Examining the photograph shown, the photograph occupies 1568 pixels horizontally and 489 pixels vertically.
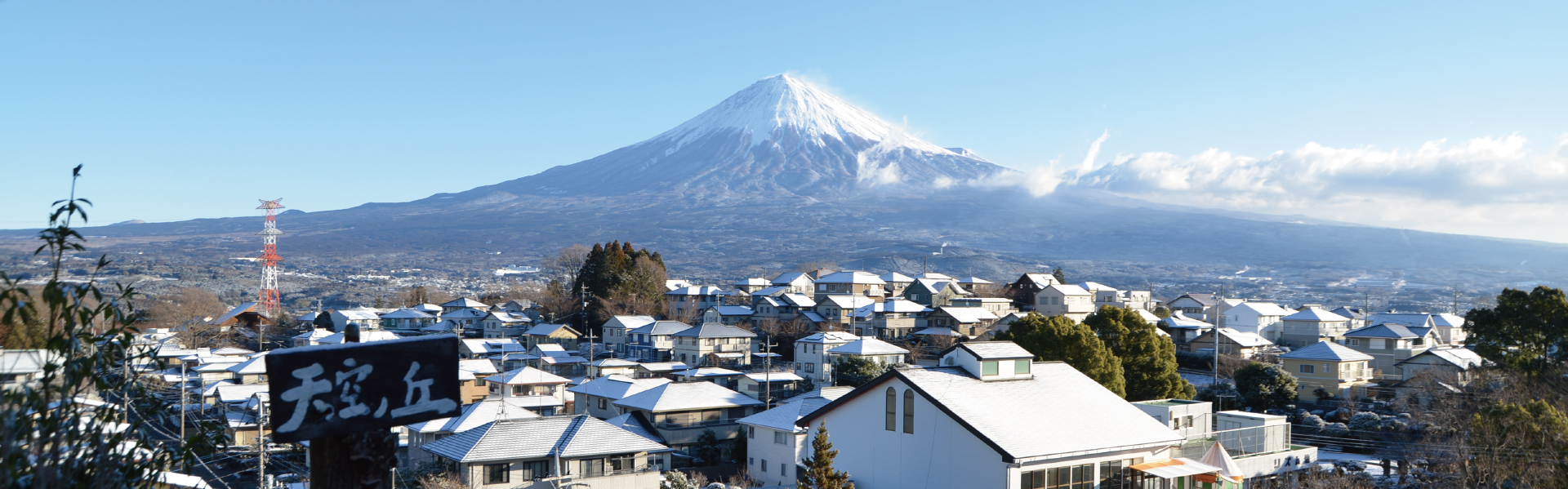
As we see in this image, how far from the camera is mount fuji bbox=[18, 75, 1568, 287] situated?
134 m

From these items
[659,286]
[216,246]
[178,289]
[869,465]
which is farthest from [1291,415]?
[216,246]

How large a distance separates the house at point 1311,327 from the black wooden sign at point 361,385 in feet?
178

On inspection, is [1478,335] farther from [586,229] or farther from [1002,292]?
[586,229]

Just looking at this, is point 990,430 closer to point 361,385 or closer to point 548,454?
point 548,454

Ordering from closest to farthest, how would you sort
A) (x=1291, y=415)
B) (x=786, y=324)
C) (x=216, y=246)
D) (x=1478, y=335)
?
1. (x=1478, y=335)
2. (x=1291, y=415)
3. (x=786, y=324)
4. (x=216, y=246)

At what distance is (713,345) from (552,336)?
9.81 m

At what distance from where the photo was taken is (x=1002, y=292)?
58.3 meters

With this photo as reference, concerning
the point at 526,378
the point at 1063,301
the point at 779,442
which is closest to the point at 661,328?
the point at 526,378

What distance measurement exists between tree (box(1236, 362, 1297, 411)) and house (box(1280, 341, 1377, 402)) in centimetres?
243

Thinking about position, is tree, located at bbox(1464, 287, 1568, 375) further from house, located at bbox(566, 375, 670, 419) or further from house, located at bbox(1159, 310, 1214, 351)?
house, located at bbox(566, 375, 670, 419)

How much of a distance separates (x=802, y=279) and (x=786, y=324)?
50.4 feet

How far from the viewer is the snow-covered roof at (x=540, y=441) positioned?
18.4 metres

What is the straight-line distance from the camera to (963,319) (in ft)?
149

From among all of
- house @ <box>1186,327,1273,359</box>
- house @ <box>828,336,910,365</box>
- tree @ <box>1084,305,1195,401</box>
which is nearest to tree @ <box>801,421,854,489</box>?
tree @ <box>1084,305,1195,401</box>
